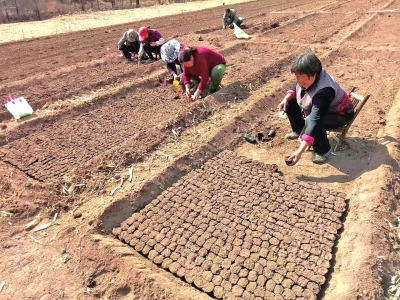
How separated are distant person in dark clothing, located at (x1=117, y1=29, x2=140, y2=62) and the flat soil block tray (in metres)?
5.05

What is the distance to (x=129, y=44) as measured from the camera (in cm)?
851

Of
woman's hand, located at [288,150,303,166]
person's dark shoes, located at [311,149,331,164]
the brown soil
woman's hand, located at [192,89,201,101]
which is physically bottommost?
the brown soil

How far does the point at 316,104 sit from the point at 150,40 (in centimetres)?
534

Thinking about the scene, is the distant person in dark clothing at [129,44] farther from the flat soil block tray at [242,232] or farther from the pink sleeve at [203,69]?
the flat soil block tray at [242,232]

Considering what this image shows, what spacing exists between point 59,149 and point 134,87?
2.37 metres

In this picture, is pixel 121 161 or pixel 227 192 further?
pixel 121 161

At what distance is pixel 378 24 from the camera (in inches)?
439

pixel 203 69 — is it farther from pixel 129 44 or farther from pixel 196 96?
pixel 129 44

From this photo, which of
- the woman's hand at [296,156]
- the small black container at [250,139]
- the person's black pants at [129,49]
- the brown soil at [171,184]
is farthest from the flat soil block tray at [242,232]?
the person's black pants at [129,49]

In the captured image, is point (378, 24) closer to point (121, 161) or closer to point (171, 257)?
point (121, 161)

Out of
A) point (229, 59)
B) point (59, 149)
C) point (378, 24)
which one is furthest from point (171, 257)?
point (378, 24)

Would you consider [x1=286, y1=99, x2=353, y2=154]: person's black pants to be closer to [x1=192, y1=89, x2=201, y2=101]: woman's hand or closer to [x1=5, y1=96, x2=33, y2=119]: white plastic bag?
[x1=192, y1=89, x2=201, y2=101]: woman's hand

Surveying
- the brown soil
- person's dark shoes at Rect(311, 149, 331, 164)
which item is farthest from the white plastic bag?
person's dark shoes at Rect(311, 149, 331, 164)

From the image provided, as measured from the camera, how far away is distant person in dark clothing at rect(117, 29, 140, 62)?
822cm
